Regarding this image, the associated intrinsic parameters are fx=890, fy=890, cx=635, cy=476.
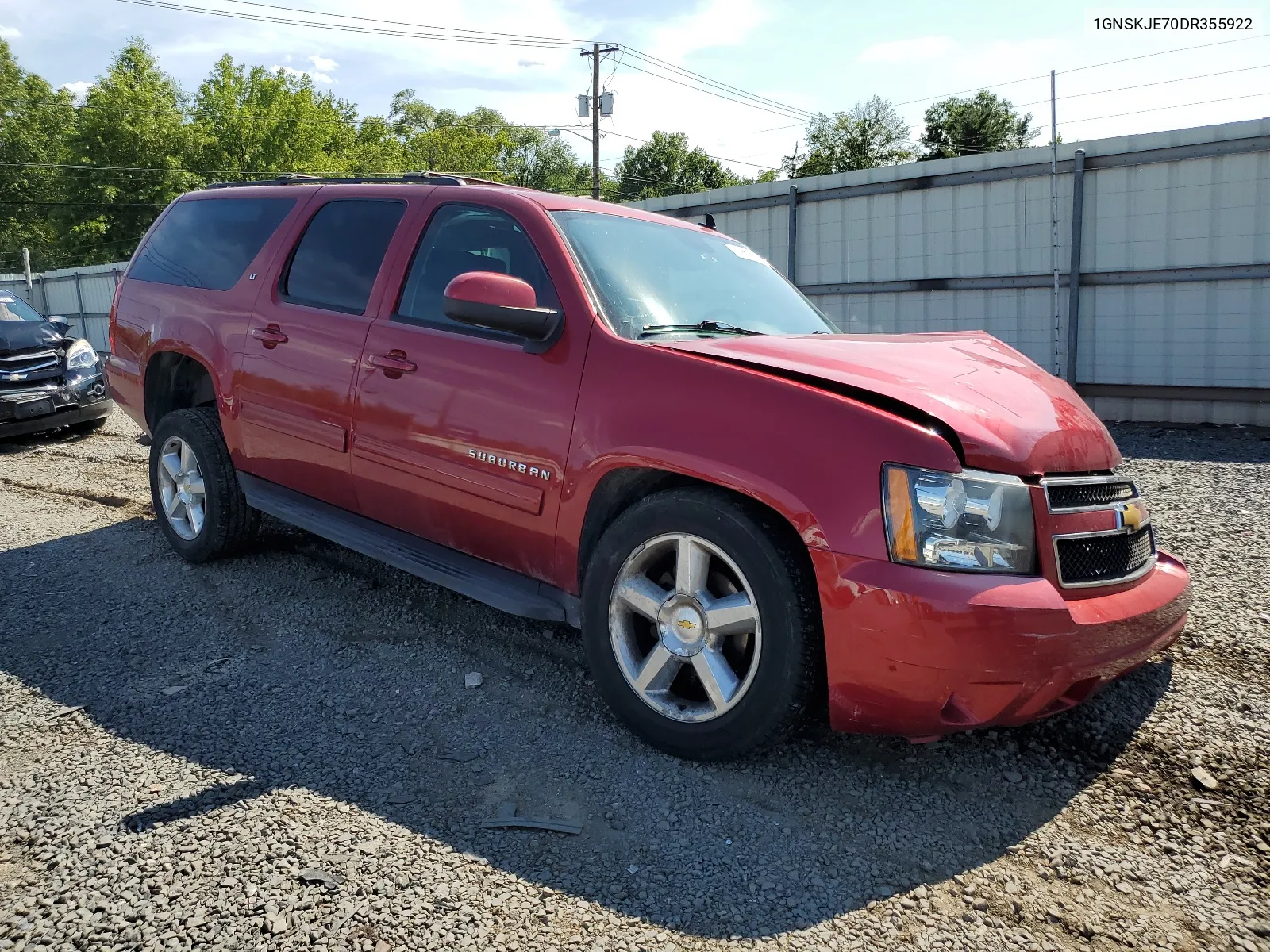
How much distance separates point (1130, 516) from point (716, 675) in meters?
1.38

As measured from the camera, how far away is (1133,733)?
9.82 ft

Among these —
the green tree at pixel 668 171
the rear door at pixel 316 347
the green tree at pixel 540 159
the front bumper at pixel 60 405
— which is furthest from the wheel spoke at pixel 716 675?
the green tree at pixel 540 159

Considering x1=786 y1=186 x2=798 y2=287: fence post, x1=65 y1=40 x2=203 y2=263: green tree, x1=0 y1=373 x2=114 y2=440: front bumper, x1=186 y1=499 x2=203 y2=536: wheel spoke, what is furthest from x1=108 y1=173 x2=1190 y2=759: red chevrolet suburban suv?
x1=65 y1=40 x2=203 y2=263: green tree

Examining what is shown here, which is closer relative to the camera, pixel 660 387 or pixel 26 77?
pixel 660 387

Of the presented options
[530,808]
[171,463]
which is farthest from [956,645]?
[171,463]

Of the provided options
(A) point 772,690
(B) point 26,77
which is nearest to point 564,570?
(A) point 772,690

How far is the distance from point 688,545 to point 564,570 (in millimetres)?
611

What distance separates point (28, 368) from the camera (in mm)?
8852

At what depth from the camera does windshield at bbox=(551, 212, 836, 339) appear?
3260 millimetres

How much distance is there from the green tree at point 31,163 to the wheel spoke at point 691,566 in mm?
52278

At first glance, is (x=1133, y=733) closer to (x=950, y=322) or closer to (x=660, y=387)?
(x=660, y=387)

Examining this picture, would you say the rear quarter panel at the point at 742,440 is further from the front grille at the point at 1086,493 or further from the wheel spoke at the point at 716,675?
the wheel spoke at the point at 716,675

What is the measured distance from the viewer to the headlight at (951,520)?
240 centimetres

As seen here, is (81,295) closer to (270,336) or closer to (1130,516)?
(270,336)
